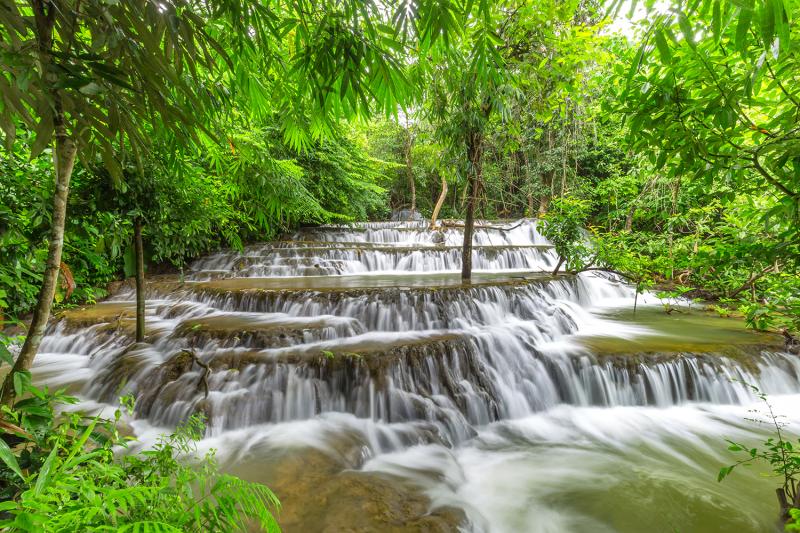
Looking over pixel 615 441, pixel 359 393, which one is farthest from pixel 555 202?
pixel 359 393

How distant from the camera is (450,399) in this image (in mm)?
3797

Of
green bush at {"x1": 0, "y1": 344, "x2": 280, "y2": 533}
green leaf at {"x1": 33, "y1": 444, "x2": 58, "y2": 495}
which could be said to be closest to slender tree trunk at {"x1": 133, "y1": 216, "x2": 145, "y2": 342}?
green bush at {"x1": 0, "y1": 344, "x2": 280, "y2": 533}

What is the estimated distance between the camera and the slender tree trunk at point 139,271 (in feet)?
11.7

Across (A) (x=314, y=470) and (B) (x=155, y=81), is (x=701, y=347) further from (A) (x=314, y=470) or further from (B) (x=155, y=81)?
(B) (x=155, y=81)

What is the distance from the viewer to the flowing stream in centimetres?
254

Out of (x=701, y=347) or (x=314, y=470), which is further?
(x=701, y=347)

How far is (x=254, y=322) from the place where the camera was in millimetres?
5000

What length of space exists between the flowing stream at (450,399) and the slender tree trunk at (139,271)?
31cm

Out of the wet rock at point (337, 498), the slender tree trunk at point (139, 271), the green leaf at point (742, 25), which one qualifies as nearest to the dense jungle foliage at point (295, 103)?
the green leaf at point (742, 25)

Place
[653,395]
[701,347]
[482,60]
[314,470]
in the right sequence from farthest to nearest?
[701,347], [653,395], [314,470], [482,60]

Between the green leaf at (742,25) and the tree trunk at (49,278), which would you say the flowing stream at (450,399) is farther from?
the green leaf at (742,25)

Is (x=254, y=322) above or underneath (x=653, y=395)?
above

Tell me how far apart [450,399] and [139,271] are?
12.2 feet

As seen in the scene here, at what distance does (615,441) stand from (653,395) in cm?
110
